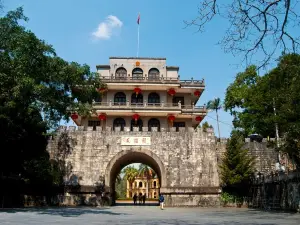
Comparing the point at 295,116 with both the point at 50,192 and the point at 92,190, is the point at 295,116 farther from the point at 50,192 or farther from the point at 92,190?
the point at 50,192

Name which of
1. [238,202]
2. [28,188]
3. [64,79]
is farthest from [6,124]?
[238,202]

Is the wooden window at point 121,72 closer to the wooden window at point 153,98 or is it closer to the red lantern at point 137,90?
the red lantern at point 137,90

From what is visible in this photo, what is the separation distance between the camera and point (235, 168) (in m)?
21.0

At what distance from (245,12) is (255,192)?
61.0 feet

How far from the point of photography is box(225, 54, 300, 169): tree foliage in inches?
454

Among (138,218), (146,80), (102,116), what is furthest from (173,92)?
(138,218)

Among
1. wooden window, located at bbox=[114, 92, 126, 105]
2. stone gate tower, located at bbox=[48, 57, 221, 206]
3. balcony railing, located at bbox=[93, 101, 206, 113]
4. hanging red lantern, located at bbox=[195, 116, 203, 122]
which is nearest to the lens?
stone gate tower, located at bbox=[48, 57, 221, 206]

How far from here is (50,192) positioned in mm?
20984

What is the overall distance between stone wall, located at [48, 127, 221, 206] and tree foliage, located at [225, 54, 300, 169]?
5025 millimetres

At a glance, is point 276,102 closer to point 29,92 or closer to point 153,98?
point 29,92

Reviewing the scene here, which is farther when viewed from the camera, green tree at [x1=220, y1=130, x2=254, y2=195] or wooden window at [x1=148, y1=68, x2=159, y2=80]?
wooden window at [x1=148, y1=68, x2=159, y2=80]

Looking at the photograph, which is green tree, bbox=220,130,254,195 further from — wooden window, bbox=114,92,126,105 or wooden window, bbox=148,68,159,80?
wooden window, bbox=114,92,126,105

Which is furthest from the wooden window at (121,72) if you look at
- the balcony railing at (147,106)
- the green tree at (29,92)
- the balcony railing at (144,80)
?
the green tree at (29,92)

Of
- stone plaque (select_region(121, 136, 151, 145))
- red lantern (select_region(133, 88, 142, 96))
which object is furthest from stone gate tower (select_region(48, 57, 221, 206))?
red lantern (select_region(133, 88, 142, 96))
